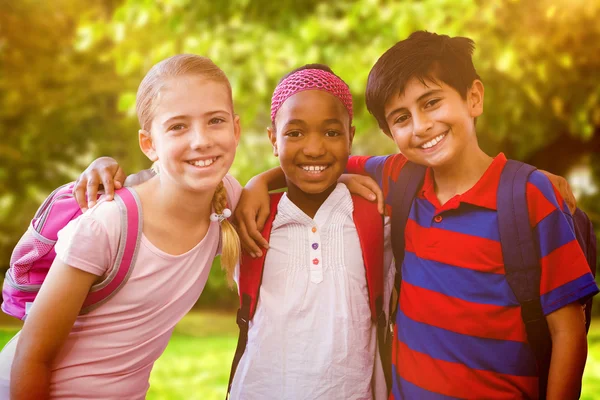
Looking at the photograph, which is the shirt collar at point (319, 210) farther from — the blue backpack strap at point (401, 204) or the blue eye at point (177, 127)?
the blue eye at point (177, 127)

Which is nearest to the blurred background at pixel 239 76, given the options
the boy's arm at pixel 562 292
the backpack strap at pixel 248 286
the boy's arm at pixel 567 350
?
the backpack strap at pixel 248 286

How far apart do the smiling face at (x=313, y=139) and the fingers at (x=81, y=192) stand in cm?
62

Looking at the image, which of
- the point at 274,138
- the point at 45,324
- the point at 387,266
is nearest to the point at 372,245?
the point at 387,266

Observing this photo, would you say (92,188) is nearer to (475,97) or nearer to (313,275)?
(313,275)

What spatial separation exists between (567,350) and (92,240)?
1.32m

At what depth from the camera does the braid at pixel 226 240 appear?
76.5 inches

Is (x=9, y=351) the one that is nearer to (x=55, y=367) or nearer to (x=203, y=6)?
(x=55, y=367)

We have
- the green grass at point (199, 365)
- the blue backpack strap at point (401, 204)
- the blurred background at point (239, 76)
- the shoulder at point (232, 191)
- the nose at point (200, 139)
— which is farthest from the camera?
the blurred background at point (239, 76)

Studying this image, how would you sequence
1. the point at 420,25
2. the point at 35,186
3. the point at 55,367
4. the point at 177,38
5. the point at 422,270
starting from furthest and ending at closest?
the point at 35,186
the point at 177,38
the point at 420,25
the point at 422,270
the point at 55,367

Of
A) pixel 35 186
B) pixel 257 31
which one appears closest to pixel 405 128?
pixel 257 31

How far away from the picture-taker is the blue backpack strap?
1.99 meters

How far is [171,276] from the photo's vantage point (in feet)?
6.05

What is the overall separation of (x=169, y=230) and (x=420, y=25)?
2.75m

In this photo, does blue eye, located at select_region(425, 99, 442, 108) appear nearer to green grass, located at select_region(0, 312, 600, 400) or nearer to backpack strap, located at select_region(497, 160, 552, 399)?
backpack strap, located at select_region(497, 160, 552, 399)
